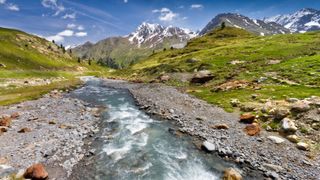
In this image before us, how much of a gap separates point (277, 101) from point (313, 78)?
19.0m

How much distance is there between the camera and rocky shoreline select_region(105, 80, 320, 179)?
83.2 ft

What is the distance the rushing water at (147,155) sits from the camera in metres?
25.9

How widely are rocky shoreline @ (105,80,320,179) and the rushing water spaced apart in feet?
7.28

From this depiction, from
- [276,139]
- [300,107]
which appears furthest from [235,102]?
[276,139]

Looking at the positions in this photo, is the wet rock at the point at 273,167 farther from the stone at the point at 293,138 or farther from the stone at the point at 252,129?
the stone at the point at 252,129

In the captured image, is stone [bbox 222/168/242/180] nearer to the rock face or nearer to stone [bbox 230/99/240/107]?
stone [bbox 230/99/240/107]

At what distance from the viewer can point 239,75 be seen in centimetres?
7500

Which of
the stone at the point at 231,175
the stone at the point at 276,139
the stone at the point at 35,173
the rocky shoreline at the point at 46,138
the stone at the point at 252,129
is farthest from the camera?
the stone at the point at 252,129

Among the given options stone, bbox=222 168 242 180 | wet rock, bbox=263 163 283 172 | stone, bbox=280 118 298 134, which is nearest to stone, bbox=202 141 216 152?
stone, bbox=222 168 242 180

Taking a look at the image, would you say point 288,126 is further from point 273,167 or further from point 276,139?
point 273,167

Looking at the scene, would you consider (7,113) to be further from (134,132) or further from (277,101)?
(277,101)

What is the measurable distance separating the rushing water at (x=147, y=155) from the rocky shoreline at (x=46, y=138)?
103 inches

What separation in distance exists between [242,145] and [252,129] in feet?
15.0

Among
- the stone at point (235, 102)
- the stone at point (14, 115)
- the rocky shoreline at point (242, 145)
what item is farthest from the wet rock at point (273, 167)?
the stone at point (14, 115)
